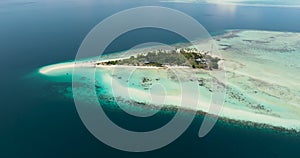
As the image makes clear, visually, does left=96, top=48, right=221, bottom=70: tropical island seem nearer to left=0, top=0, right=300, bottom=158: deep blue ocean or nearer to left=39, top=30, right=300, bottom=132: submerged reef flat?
left=39, top=30, right=300, bottom=132: submerged reef flat

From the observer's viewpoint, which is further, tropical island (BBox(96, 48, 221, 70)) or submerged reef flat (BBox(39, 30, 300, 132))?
tropical island (BBox(96, 48, 221, 70))

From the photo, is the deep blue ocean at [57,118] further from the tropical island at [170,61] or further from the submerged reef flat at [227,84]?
the tropical island at [170,61]

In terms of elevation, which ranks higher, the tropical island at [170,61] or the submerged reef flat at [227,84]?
the tropical island at [170,61]

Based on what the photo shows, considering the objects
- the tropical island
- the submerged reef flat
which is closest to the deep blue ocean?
the submerged reef flat

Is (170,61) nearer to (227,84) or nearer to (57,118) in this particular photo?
(227,84)

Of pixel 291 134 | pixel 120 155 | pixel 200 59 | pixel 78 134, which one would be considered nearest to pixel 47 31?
pixel 200 59

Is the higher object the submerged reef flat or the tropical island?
the tropical island

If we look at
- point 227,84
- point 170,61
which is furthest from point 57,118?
point 227,84

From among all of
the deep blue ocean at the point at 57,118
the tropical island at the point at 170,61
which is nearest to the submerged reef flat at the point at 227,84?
the tropical island at the point at 170,61
